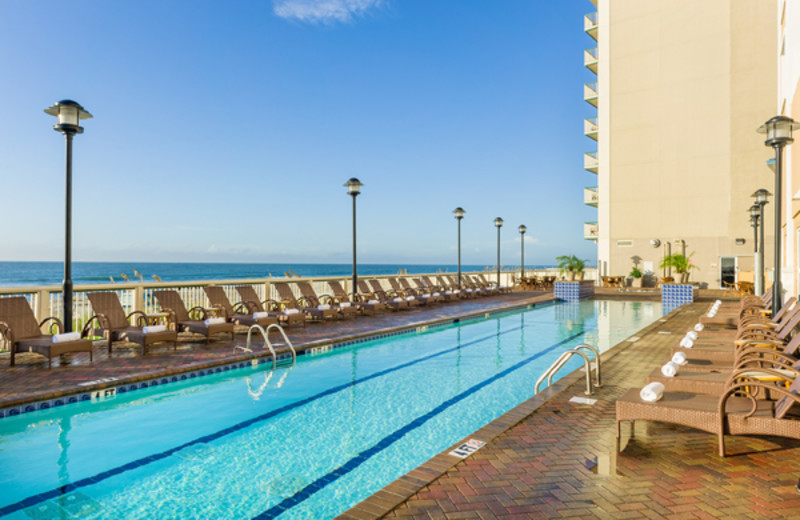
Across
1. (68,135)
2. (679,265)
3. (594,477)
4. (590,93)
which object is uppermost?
(590,93)

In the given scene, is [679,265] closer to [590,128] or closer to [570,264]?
[570,264]

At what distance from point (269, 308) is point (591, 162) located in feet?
82.9

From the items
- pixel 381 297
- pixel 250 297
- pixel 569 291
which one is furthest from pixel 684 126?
pixel 250 297

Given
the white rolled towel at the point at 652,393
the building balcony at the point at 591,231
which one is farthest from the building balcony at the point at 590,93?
the white rolled towel at the point at 652,393

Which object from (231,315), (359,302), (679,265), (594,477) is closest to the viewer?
(594,477)

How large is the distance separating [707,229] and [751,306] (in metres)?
17.8

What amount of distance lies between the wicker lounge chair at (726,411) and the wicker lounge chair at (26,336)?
22.5ft

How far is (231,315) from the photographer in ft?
32.2

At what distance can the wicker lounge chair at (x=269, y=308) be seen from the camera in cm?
994

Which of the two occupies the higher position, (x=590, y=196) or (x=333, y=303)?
(x=590, y=196)

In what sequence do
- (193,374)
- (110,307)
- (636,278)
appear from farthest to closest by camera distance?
(636,278) < (110,307) < (193,374)

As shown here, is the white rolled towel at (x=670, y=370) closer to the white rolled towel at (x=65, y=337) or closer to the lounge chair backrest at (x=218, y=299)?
the white rolled towel at (x=65, y=337)

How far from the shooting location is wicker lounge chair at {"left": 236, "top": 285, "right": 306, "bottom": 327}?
32.6ft

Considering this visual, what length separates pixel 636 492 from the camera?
112 inches
